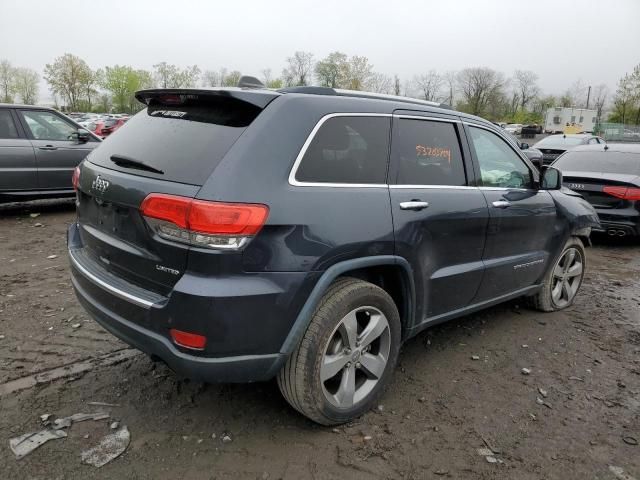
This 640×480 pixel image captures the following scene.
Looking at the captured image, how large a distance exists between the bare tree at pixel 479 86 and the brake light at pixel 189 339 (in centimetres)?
8558

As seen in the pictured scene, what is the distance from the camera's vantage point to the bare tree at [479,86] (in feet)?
A: 273

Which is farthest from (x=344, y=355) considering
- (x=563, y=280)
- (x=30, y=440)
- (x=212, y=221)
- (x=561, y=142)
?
(x=561, y=142)

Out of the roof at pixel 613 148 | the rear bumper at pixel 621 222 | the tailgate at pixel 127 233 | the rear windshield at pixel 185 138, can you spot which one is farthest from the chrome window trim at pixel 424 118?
the roof at pixel 613 148

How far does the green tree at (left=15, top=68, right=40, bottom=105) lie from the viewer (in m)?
85.9

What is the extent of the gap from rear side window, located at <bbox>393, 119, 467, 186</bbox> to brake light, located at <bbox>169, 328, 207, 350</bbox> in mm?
1436

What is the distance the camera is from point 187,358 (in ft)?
7.76

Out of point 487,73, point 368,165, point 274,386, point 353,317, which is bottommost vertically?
point 274,386

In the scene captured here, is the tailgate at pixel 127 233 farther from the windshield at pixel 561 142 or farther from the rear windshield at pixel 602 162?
the windshield at pixel 561 142

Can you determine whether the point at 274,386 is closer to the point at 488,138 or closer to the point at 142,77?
the point at 488,138

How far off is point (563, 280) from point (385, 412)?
8.87 ft

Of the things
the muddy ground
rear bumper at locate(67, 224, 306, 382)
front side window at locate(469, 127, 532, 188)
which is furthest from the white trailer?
rear bumper at locate(67, 224, 306, 382)

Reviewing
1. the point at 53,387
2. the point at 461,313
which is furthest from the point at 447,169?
the point at 53,387

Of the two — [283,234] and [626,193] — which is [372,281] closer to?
[283,234]

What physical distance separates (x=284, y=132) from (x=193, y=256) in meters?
0.75
